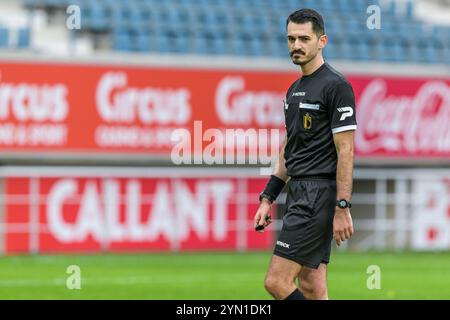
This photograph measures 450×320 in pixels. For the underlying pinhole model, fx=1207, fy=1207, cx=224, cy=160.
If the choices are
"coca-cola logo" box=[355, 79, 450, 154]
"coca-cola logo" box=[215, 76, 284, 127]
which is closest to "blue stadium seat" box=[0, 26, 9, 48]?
"coca-cola logo" box=[215, 76, 284, 127]

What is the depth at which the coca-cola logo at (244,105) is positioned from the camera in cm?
2167

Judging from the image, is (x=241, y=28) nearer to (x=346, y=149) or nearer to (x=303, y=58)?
(x=303, y=58)

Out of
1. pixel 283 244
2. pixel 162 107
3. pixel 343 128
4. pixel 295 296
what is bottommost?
pixel 295 296

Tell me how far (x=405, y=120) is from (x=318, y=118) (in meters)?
15.1

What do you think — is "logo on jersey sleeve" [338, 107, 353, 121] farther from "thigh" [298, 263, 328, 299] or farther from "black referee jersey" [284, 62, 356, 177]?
"thigh" [298, 263, 328, 299]

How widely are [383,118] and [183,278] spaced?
26.7ft

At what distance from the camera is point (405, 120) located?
2272 centimetres

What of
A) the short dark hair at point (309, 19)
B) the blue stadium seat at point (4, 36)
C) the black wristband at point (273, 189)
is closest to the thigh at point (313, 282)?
the black wristband at point (273, 189)

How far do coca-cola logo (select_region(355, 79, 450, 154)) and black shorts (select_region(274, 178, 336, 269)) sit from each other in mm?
14527

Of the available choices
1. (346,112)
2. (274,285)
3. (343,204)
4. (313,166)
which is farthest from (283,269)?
(346,112)

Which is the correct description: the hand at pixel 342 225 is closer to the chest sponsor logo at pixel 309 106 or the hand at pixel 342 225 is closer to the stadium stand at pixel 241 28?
the chest sponsor logo at pixel 309 106

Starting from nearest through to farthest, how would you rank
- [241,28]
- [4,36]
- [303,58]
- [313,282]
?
[303,58] < [313,282] < [4,36] < [241,28]

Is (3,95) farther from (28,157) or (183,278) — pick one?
(183,278)

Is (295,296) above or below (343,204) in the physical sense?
below
